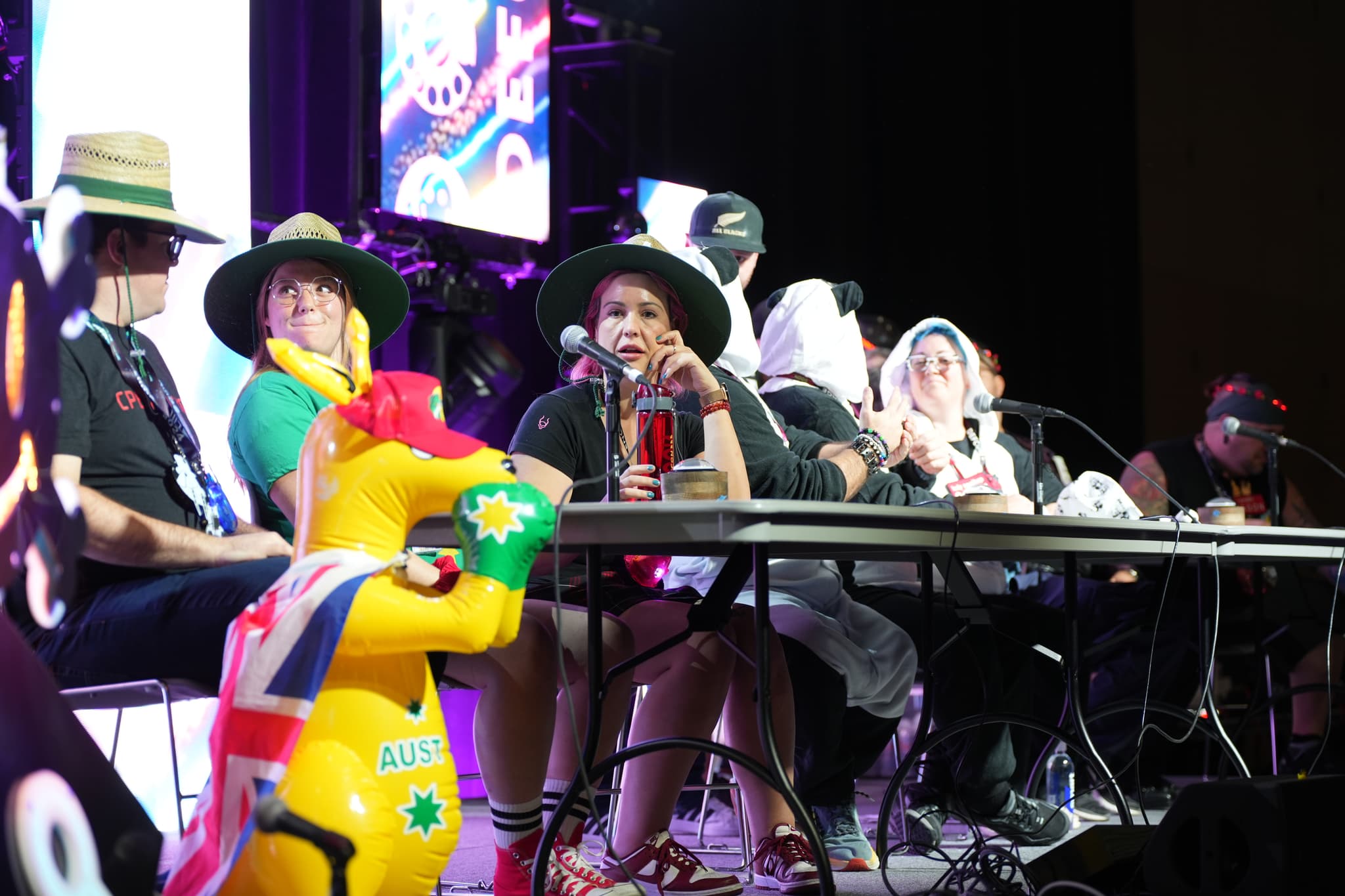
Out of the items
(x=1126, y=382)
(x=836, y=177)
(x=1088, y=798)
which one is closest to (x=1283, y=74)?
(x=1126, y=382)

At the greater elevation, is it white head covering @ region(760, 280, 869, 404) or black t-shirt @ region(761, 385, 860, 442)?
white head covering @ region(760, 280, 869, 404)

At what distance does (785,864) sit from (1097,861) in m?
0.65

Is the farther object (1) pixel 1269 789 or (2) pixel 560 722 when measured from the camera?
(2) pixel 560 722

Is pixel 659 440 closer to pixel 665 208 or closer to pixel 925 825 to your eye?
pixel 925 825

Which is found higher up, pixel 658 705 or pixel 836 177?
pixel 836 177

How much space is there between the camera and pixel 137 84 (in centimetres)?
305

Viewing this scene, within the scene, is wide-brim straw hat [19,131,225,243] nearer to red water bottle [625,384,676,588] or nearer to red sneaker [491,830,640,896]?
red water bottle [625,384,676,588]

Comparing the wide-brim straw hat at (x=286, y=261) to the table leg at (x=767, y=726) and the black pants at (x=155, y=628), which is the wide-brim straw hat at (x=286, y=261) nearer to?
the black pants at (x=155, y=628)

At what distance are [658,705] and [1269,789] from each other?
1004 mm

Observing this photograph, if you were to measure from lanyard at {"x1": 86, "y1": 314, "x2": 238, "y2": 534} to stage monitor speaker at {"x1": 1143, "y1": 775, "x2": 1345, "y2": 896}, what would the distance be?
1.45 m

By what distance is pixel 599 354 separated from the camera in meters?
2.22

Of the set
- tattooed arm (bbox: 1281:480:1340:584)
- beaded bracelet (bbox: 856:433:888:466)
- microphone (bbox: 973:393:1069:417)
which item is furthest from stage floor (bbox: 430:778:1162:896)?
tattooed arm (bbox: 1281:480:1340:584)

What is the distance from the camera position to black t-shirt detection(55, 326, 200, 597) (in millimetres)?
2012

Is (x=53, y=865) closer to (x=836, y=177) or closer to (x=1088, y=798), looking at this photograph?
(x=1088, y=798)
